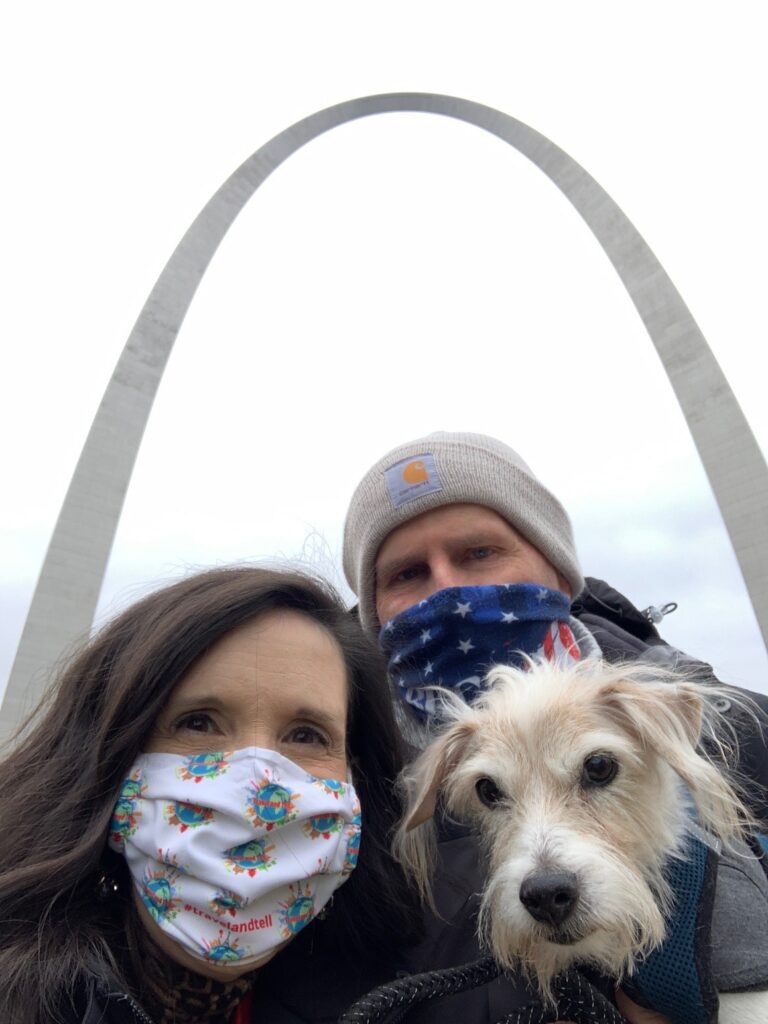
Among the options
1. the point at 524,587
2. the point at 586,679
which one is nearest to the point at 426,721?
the point at 524,587

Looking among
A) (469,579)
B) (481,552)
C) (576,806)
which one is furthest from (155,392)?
(576,806)

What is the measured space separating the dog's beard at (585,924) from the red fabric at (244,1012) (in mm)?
815

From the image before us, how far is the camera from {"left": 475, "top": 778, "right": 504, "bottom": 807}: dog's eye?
2953 mm

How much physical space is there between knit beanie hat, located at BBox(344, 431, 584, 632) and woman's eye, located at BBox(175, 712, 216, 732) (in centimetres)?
163

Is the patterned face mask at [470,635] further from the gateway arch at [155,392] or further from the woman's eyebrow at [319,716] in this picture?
the gateway arch at [155,392]

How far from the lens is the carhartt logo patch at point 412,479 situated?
13.4 ft

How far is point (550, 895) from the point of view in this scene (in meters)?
2.38

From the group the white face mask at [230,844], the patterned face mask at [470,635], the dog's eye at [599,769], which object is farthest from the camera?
the patterned face mask at [470,635]

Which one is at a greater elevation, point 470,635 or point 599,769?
point 470,635

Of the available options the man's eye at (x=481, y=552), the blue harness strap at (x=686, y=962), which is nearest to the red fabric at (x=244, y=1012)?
the blue harness strap at (x=686, y=962)

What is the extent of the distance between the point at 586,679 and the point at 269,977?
4.89 ft

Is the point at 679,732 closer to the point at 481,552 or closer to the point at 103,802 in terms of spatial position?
the point at 481,552

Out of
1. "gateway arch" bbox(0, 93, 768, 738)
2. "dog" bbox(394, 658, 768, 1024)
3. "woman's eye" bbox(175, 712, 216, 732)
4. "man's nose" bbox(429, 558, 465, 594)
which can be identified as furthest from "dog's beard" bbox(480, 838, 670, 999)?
"gateway arch" bbox(0, 93, 768, 738)

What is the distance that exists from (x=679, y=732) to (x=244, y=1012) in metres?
1.69
